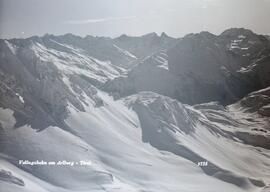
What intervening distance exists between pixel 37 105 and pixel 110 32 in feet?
5.10

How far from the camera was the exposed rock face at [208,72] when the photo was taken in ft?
26.1

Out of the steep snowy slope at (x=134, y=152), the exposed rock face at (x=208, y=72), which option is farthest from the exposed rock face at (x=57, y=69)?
the exposed rock face at (x=208, y=72)

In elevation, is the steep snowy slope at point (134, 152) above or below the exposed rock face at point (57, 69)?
below

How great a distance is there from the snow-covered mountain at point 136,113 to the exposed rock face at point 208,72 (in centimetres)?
2

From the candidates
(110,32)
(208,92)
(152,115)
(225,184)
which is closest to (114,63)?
(110,32)

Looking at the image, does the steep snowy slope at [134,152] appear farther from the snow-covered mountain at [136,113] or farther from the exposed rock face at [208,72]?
the exposed rock face at [208,72]

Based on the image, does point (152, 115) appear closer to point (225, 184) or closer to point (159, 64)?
point (159, 64)

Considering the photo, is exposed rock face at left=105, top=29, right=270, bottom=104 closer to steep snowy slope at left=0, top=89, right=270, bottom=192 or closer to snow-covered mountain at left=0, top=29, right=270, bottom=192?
snow-covered mountain at left=0, top=29, right=270, bottom=192

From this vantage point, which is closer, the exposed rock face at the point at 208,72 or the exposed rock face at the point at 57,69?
the exposed rock face at the point at 57,69

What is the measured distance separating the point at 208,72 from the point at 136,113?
139 centimetres

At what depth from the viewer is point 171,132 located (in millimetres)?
7707

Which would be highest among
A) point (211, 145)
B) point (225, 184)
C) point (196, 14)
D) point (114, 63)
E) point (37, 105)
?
point (196, 14)

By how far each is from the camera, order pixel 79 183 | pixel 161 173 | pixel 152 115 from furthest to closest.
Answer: pixel 152 115 < pixel 161 173 < pixel 79 183

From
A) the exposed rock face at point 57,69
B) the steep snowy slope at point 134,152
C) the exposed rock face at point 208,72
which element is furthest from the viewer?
the exposed rock face at point 208,72
